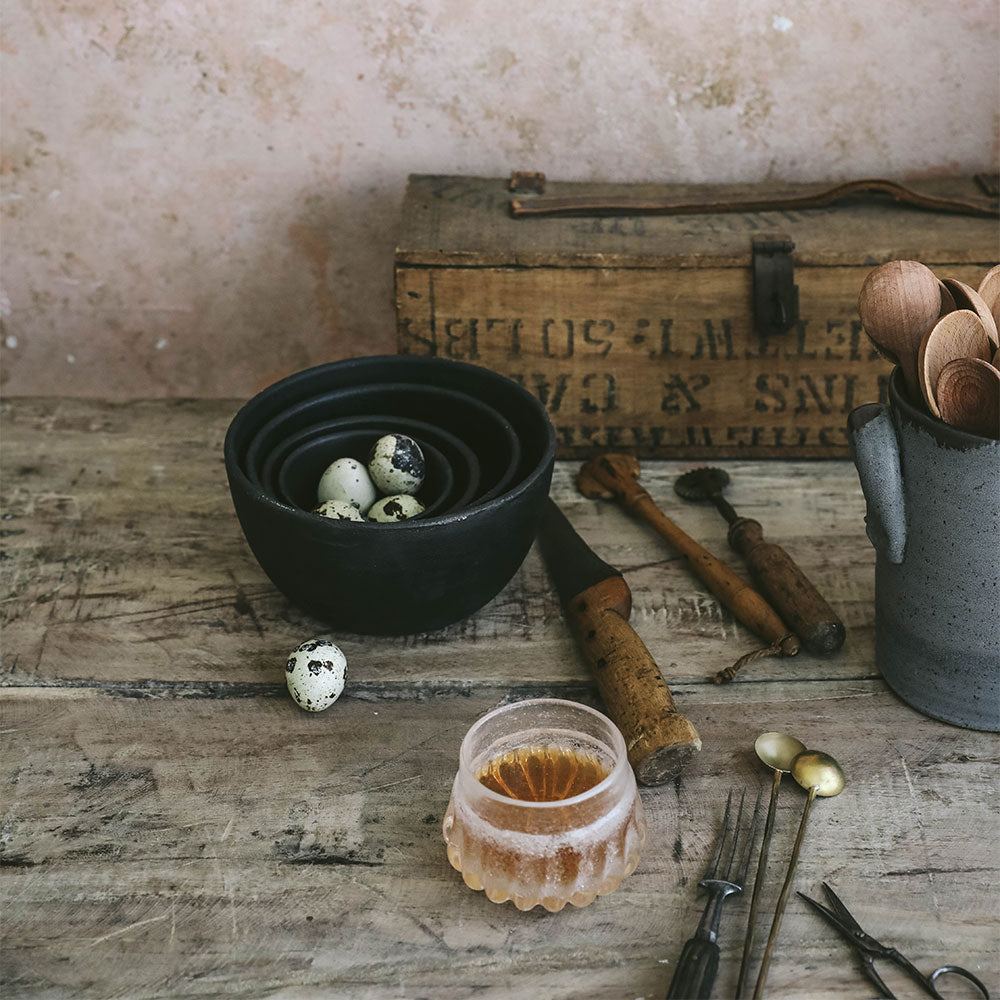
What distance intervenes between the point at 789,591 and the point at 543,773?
0.33 metres

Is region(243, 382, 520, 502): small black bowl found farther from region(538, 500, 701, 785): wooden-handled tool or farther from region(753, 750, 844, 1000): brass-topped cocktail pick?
region(753, 750, 844, 1000): brass-topped cocktail pick

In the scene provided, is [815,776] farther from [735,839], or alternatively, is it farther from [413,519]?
[413,519]

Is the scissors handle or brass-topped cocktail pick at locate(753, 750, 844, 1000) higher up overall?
the scissors handle

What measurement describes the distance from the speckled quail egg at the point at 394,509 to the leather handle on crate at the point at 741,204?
0.42 meters

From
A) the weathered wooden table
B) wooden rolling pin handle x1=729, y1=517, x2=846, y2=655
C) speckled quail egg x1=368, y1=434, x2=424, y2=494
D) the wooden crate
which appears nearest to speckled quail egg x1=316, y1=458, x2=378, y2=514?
speckled quail egg x1=368, y1=434, x2=424, y2=494

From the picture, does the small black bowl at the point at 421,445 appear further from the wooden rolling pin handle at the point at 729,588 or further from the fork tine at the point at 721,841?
the fork tine at the point at 721,841

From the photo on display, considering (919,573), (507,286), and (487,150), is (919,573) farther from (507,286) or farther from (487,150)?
(487,150)

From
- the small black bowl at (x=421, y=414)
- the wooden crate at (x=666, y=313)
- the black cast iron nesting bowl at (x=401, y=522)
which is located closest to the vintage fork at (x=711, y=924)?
the black cast iron nesting bowl at (x=401, y=522)

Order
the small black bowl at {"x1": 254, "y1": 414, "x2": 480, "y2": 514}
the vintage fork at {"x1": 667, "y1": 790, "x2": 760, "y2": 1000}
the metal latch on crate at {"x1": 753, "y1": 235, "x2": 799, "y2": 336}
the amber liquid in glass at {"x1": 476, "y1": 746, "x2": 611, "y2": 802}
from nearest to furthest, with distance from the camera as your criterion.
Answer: the vintage fork at {"x1": 667, "y1": 790, "x2": 760, "y2": 1000} → the amber liquid in glass at {"x1": 476, "y1": 746, "x2": 611, "y2": 802} → the small black bowl at {"x1": 254, "y1": 414, "x2": 480, "y2": 514} → the metal latch on crate at {"x1": 753, "y1": 235, "x2": 799, "y2": 336}

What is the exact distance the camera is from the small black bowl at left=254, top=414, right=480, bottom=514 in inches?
39.8

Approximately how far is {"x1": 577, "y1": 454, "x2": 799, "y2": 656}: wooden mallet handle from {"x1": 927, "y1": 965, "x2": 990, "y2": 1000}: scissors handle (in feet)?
1.05

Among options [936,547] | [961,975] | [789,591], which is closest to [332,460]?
[789,591]

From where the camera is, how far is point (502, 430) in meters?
1.06

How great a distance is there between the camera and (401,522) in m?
0.89
